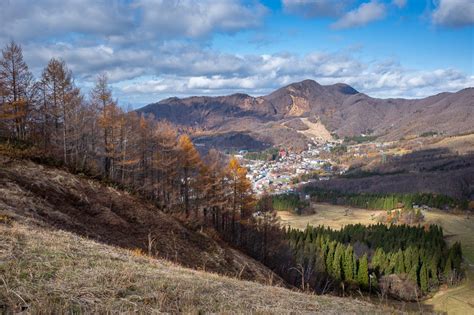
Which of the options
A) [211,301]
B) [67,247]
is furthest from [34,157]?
[211,301]

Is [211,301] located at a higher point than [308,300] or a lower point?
higher

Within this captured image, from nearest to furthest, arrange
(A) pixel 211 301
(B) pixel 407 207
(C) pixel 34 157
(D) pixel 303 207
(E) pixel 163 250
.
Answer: (A) pixel 211 301 → (E) pixel 163 250 → (C) pixel 34 157 → (B) pixel 407 207 → (D) pixel 303 207

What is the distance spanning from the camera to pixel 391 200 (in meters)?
122

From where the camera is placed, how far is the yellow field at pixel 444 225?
39331 millimetres

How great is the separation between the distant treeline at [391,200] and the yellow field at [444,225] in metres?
4.45

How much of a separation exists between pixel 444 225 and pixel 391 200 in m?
33.6

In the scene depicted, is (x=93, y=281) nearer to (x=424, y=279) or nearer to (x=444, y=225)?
(x=424, y=279)

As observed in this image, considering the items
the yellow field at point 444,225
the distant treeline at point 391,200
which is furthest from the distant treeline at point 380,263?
the distant treeline at point 391,200

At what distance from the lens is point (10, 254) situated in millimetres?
7023

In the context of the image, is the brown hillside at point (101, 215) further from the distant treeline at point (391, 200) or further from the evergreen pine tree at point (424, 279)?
the distant treeline at point (391, 200)

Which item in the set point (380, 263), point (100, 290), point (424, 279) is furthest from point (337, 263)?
point (100, 290)

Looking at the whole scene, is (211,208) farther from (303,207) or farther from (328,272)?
(303,207)

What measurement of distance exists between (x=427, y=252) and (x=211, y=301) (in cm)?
6315

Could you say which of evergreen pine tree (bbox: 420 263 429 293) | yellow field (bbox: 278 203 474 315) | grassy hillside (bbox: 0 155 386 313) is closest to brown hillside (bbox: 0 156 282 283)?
grassy hillside (bbox: 0 155 386 313)
